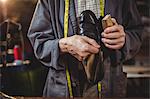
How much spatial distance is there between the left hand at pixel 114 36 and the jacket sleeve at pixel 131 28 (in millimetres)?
28

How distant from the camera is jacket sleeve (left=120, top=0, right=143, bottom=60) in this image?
4.04ft

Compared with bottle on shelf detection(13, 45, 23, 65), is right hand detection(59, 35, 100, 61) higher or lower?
higher

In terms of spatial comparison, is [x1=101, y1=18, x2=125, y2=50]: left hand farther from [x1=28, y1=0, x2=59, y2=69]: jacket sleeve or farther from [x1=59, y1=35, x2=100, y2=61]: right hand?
[x1=28, y1=0, x2=59, y2=69]: jacket sleeve

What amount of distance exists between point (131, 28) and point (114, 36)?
9 centimetres

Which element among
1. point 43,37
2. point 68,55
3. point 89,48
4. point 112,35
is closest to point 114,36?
point 112,35

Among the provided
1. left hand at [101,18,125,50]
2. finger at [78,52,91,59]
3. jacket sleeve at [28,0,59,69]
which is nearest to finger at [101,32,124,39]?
left hand at [101,18,125,50]

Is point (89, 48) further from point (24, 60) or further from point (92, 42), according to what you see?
point (24, 60)

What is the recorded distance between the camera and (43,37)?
127 cm

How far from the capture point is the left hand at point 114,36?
3.98 ft

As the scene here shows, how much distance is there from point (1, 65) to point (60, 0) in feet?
1.48

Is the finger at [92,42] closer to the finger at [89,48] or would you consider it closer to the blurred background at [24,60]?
the finger at [89,48]

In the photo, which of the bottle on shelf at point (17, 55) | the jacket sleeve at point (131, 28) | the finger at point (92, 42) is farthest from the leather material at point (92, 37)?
the bottle on shelf at point (17, 55)

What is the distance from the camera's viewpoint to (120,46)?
1.22 metres

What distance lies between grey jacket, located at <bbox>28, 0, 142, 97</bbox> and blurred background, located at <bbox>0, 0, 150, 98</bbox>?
0.03m
